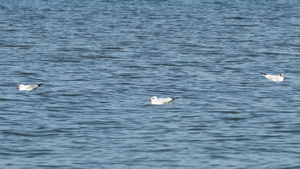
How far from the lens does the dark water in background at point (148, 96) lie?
18.5 m

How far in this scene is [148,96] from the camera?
26.6m

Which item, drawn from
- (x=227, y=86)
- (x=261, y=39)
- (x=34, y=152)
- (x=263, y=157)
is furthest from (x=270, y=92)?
(x=261, y=39)

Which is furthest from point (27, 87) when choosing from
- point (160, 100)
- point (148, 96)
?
point (160, 100)

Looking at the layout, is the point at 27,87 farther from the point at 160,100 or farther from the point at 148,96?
the point at 160,100

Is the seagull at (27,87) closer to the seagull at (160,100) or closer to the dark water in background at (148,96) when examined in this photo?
the dark water in background at (148,96)

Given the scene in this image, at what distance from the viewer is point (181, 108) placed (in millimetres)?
24250

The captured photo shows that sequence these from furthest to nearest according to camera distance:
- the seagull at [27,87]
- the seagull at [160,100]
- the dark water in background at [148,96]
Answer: the seagull at [27,87] → the seagull at [160,100] → the dark water in background at [148,96]

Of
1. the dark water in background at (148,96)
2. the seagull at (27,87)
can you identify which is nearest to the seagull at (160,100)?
the dark water in background at (148,96)

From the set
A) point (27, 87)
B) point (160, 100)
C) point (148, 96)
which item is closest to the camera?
point (160, 100)

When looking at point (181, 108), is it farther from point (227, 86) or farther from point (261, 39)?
point (261, 39)

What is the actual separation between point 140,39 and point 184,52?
22.4 ft

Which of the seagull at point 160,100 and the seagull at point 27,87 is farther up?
the seagull at point 27,87

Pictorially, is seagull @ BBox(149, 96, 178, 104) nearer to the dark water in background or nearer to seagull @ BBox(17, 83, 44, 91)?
the dark water in background

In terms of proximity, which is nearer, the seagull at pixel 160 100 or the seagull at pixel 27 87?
the seagull at pixel 160 100
